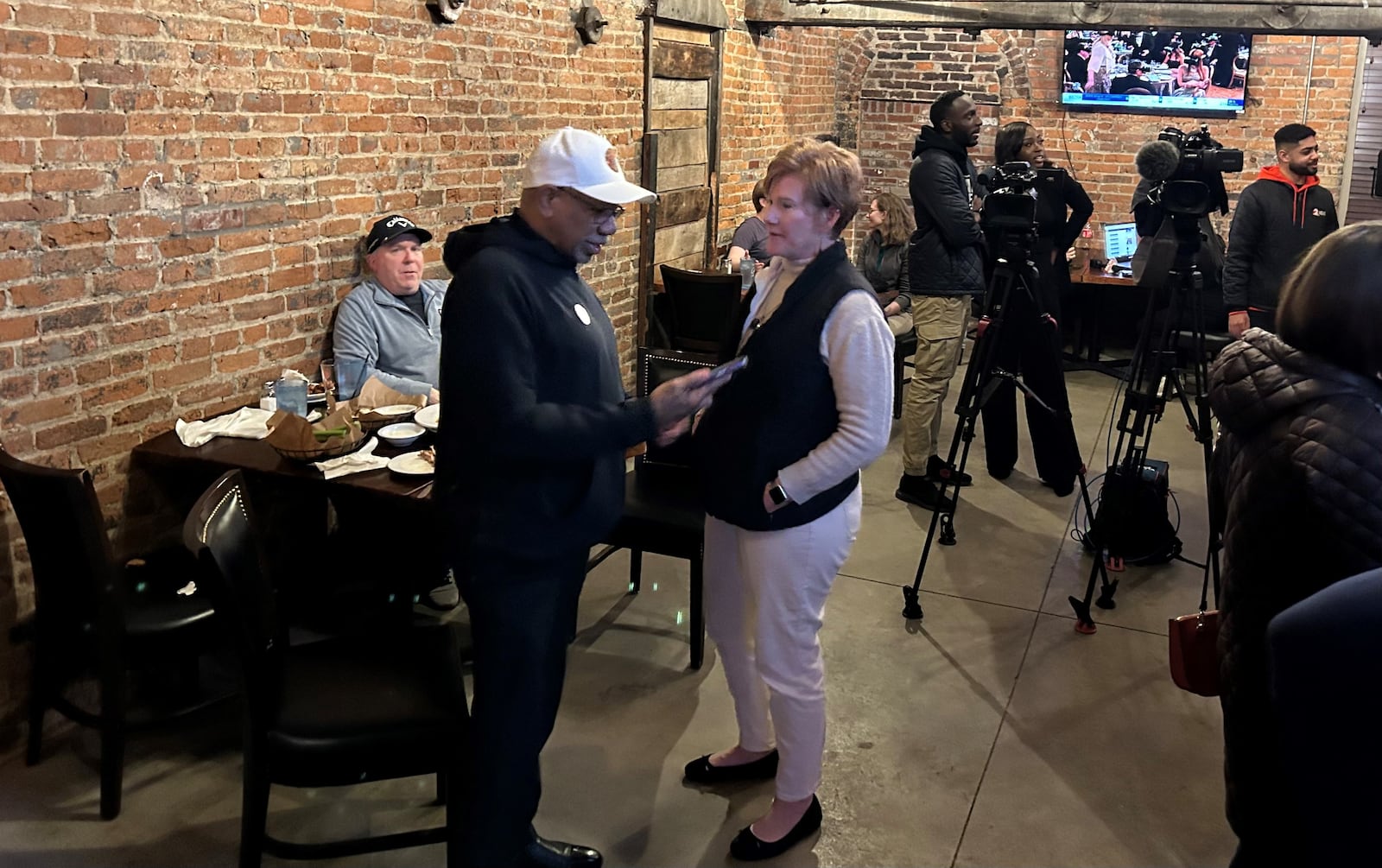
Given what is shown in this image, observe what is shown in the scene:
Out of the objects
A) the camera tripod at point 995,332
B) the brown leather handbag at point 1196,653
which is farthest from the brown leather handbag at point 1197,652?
the camera tripod at point 995,332

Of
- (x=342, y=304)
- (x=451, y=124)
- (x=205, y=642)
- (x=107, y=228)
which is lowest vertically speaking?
(x=205, y=642)

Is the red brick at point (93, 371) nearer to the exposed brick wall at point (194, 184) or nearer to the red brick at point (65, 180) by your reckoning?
the exposed brick wall at point (194, 184)

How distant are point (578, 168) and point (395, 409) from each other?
1569 millimetres

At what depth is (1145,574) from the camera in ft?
13.6

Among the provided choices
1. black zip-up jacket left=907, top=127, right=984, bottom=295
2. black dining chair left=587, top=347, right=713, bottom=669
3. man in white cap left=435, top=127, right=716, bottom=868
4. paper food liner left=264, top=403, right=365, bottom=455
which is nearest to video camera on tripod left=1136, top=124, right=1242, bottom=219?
black zip-up jacket left=907, top=127, right=984, bottom=295

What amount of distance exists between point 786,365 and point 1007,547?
2470 mm

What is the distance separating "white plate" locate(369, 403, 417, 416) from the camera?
3291mm

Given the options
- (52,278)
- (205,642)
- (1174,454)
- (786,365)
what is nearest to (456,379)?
(786,365)

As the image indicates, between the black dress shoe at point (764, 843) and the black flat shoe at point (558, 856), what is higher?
the black flat shoe at point (558, 856)

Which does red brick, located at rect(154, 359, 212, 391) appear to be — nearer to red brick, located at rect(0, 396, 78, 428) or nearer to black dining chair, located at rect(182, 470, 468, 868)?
red brick, located at rect(0, 396, 78, 428)

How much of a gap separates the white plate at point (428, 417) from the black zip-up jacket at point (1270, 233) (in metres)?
3.53

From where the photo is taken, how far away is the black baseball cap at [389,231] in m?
3.65

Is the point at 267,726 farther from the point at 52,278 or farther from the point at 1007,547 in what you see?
the point at 1007,547

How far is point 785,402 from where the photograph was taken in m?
2.24
